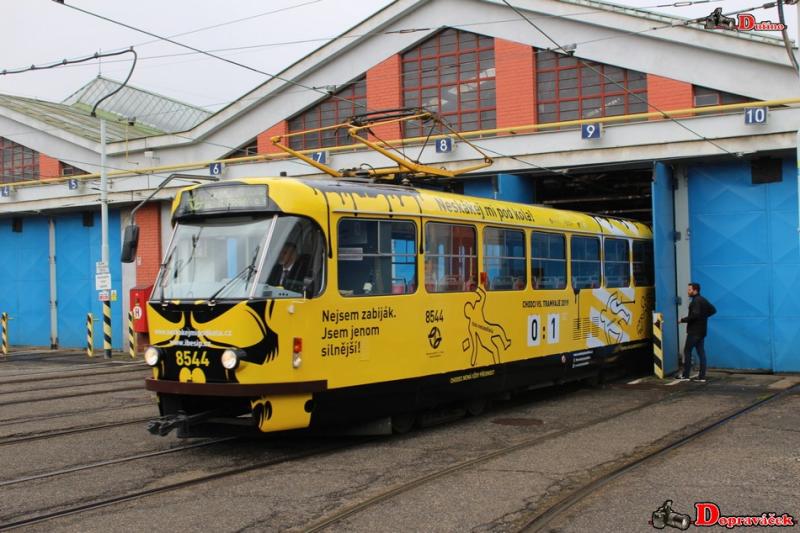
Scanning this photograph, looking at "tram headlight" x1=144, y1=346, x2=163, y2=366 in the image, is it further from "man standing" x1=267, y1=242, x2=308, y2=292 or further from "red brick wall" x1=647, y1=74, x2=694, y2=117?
"red brick wall" x1=647, y1=74, x2=694, y2=117

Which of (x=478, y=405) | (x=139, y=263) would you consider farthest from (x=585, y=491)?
(x=139, y=263)

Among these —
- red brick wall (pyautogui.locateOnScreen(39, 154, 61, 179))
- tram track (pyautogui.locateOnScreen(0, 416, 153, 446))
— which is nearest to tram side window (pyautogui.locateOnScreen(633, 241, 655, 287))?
tram track (pyautogui.locateOnScreen(0, 416, 153, 446))

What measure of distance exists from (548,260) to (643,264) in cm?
491

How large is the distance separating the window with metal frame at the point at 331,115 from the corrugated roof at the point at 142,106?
23.3m

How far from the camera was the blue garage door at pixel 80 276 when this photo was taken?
1054 inches

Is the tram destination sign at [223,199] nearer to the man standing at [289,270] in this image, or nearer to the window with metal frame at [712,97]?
the man standing at [289,270]

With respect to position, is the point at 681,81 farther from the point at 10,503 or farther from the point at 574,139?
the point at 10,503

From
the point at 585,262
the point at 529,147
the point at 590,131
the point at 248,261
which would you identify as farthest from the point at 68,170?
the point at 248,261

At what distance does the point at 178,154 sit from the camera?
2819cm

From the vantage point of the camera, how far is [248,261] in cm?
880

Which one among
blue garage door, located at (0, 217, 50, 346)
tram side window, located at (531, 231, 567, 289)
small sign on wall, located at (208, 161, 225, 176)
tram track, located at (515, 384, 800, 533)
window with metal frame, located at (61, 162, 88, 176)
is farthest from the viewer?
window with metal frame, located at (61, 162, 88, 176)

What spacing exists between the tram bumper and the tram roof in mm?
1823

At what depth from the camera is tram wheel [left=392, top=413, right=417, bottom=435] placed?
10219mm

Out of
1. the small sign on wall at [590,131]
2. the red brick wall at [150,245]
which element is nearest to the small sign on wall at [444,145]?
the small sign on wall at [590,131]
